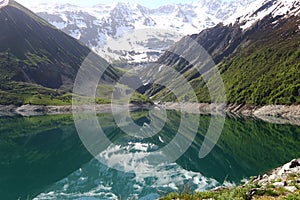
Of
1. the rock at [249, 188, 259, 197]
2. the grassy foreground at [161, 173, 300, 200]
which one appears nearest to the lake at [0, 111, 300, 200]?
the grassy foreground at [161, 173, 300, 200]

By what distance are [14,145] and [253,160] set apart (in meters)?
64.6

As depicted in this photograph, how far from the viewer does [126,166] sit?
6331cm

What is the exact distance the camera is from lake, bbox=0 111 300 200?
4656 centimetres

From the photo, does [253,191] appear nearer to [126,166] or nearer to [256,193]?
[256,193]

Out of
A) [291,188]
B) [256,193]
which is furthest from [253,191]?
[291,188]

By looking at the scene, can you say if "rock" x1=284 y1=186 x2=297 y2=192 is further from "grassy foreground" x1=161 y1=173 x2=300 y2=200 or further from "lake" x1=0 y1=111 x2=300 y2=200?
"lake" x1=0 y1=111 x2=300 y2=200

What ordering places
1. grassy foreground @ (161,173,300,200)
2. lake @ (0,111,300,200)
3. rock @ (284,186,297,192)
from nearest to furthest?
grassy foreground @ (161,173,300,200), rock @ (284,186,297,192), lake @ (0,111,300,200)

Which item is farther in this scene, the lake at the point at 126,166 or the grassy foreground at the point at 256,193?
the lake at the point at 126,166

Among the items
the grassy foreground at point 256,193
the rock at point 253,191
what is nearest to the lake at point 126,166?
the grassy foreground at point 256,193

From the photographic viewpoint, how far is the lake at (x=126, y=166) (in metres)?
46.6

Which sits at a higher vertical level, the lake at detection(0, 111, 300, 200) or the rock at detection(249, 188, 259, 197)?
the rock at detection(249, 188, 259, 197)

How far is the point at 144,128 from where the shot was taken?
12306cm

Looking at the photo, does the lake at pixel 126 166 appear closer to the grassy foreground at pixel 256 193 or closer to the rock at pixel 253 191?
the grassy foreground at pixel 256 193

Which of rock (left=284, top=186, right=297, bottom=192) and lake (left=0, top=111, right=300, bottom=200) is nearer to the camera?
rock (left=284, top=186, right=297, bottom=192)
